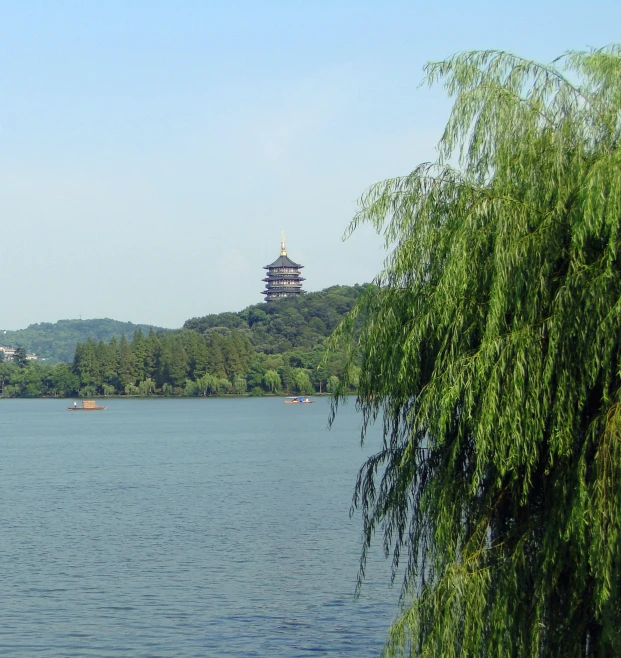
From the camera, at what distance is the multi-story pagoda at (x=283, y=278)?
16412cm

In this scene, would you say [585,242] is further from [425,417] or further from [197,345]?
[197,345]

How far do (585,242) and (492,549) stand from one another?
8.59 ft

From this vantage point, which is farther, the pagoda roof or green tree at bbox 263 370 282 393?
the pagoda roof

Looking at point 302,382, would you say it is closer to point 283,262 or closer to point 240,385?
point 240,385

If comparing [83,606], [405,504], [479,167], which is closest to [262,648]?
[83,606]

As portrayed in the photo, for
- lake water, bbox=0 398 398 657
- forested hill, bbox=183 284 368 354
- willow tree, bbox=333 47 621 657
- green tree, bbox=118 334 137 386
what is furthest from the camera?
forested hill, bbox=183 284 368 354

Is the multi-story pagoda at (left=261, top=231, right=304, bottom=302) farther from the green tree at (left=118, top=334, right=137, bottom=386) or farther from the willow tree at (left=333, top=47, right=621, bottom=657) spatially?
the willow tree at (left=333, top=47, right=621, bottom=657)

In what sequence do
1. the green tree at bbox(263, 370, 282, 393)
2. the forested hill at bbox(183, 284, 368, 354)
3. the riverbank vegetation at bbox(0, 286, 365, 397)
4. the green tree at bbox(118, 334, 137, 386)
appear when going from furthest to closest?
the forested hill at bbox(183, 284, 368, 354), the green tree at bbox(118, 334, 137, 386), the riverbank vegetation at bbox(0, 286, 365, 397), the green tree at bbox(263, 370, 282, 393)

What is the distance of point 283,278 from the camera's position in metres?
164

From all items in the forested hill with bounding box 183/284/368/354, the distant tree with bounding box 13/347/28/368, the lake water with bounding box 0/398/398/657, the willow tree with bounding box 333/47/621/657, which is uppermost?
the forested hill with bounding box 183/284/368/354

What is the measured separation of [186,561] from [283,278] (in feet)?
472

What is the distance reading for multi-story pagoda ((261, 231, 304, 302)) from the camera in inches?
6462

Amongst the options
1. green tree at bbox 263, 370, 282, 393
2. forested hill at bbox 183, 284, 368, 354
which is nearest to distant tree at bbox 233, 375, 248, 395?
green tree at bbox 263, 370, 282, 393

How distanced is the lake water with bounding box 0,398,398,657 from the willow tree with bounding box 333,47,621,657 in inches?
294
